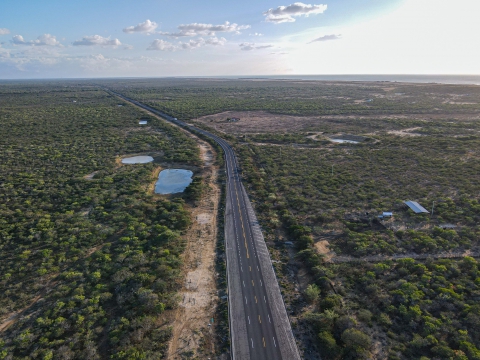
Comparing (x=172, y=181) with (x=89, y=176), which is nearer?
(x=172, y=181)

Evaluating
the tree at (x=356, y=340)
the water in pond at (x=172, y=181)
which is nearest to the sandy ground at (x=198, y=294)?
the tree at (x=356, y=340)

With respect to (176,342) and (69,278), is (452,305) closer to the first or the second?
(176,342)

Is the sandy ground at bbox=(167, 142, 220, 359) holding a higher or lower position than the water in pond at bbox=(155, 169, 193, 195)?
lower

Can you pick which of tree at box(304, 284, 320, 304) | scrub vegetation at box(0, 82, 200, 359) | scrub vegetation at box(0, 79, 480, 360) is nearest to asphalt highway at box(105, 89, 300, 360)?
scrub vegetation at box(0, 79, 480, 360)

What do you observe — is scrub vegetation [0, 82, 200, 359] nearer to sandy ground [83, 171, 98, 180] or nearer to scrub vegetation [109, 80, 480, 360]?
sandy ground [83, 171, 98, 180]

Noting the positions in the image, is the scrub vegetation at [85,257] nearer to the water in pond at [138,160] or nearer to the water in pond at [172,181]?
the water in pond at [138,160]

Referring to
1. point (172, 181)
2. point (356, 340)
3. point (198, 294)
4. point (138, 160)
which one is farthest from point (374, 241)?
point (138, 160)

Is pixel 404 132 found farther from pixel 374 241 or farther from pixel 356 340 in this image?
pixel 356 340
